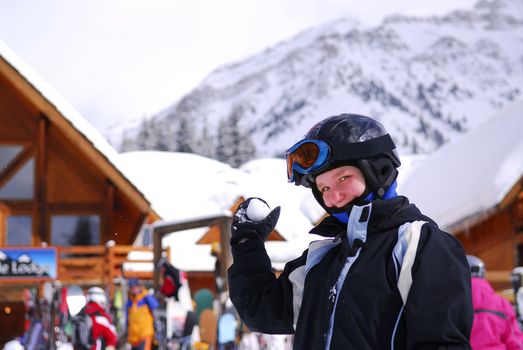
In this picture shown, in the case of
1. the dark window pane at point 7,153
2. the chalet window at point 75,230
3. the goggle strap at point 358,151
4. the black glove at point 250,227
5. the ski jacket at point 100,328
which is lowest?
the ski jacket at point 100,328

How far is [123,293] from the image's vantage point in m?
13.1

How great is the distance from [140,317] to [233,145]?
45427 millimetres

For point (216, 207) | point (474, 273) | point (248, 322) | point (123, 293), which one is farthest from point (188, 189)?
point (248, 322)

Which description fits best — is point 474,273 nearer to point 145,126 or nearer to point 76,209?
point 76,209

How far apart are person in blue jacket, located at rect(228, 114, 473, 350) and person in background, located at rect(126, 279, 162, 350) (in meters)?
8.91

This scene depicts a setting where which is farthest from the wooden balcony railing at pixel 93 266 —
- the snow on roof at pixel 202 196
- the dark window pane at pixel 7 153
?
the dark window pane at pixel 7 153

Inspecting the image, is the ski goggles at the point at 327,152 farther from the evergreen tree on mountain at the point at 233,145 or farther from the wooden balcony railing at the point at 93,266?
the evergreen tree on mountain at the point at 233,145

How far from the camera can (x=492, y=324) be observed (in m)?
5.44

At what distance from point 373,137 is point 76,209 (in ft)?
57.7

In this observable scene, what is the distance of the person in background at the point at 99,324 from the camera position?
1018 cm

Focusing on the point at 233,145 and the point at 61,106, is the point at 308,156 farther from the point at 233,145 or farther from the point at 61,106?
the point at 233,145

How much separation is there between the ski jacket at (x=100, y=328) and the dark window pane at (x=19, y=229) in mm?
9183

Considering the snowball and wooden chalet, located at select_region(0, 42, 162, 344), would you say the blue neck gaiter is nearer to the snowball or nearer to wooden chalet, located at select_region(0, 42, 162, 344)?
the snowball

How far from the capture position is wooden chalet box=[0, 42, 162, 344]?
60.9ft
